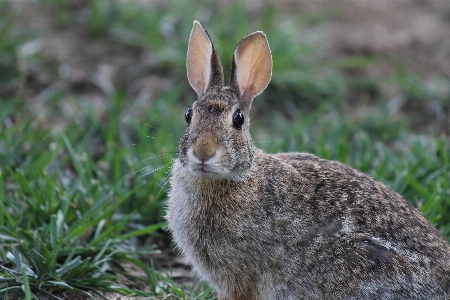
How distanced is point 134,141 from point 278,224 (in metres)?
3.02

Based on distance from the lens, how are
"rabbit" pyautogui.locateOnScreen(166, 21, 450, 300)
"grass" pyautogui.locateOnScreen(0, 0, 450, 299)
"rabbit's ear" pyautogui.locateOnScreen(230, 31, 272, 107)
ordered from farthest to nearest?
"grass" pyautogui.locateOnScreen(0, 0, 450, 299) → "rabbit's ear" pyautogui.locateOnScreen(230, 31, 272, 107) → "rabbit" pyautogui.locateOnScreen(166, 21, 450, 300)

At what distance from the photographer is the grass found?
17.3ft

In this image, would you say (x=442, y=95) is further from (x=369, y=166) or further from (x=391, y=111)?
(x=369, y=166)

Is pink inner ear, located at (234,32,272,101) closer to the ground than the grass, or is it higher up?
higher up

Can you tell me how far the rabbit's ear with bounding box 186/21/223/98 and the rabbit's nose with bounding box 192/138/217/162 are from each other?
2.22ft

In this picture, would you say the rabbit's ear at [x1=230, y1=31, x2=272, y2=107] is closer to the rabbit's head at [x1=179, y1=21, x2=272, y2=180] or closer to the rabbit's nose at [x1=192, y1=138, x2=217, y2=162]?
the rabbit's head at [x1=179, y1=21, x2=272, y2=180]

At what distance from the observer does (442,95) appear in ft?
28.3

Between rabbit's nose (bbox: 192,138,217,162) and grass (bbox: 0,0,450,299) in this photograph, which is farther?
grass (bbox: 0,0,450,299)

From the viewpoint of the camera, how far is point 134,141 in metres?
7.46

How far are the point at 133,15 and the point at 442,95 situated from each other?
12.3ft

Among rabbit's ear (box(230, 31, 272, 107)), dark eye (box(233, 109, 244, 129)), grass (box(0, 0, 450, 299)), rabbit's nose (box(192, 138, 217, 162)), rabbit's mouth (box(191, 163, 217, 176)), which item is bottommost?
grass (box(0, 0, 450, 299))

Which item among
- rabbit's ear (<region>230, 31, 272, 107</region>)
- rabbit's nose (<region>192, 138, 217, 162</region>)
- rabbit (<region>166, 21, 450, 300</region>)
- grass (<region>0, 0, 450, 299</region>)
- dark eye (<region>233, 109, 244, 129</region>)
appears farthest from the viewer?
grass (<region>0, 0, 450, 299</region>)

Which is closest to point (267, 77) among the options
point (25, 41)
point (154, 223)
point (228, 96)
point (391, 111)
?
point (228, 96)

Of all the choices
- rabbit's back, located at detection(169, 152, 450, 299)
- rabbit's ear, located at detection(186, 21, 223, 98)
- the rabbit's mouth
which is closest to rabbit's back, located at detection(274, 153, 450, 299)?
rabbit's back, located at detection(169, 152, 450, 299)
